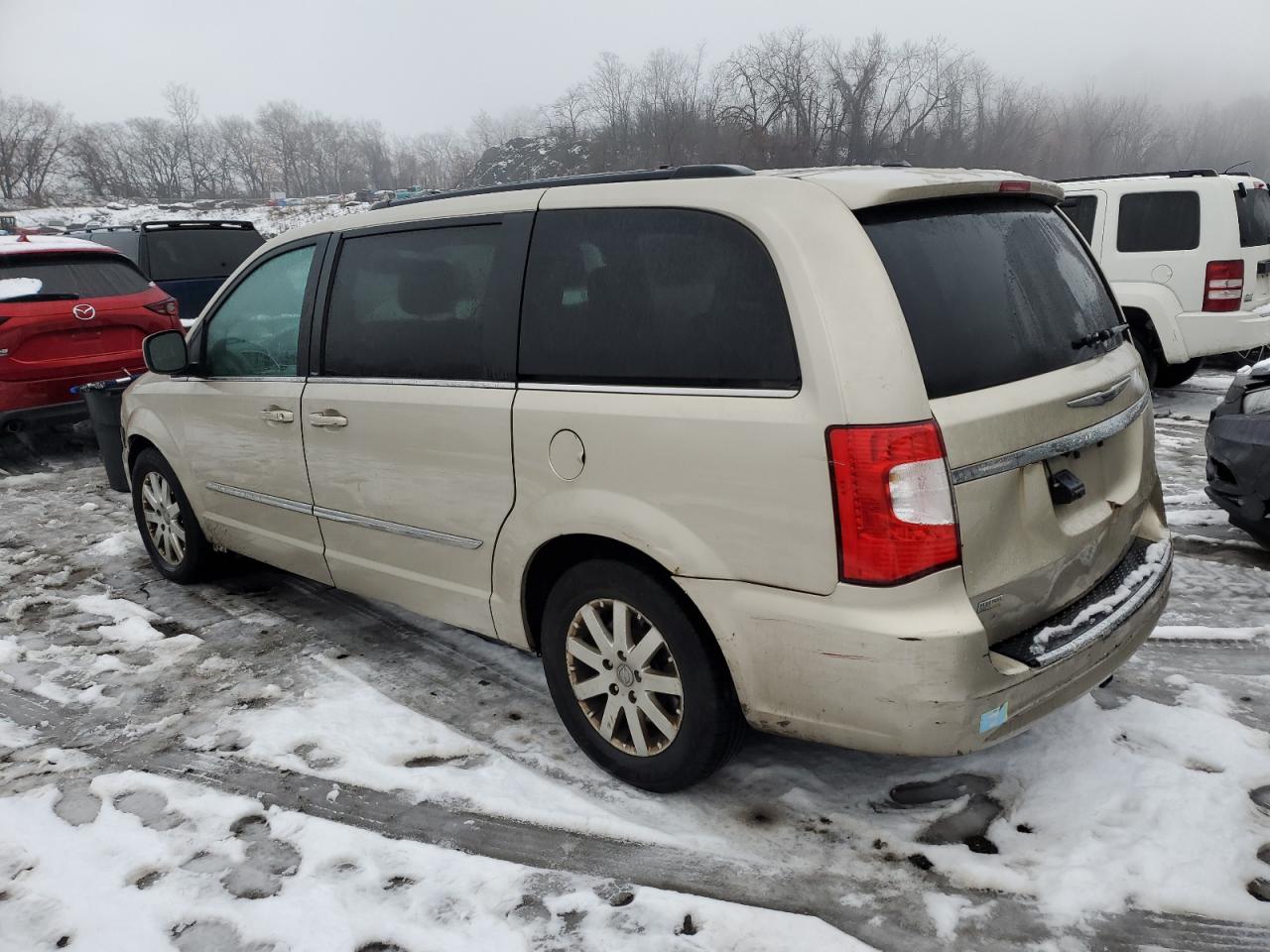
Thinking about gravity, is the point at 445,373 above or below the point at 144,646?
above

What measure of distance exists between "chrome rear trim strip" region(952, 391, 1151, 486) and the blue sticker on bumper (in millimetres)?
592

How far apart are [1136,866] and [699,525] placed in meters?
1.47

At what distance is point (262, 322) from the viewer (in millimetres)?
4082

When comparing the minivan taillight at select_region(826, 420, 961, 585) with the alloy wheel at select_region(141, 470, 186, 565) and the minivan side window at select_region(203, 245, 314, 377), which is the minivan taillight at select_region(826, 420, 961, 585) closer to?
the minivan side window at select_region(203, 245, 314, 377)

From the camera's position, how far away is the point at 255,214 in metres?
56.6

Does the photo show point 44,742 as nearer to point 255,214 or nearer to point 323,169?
point 255,214

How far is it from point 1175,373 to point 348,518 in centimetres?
827

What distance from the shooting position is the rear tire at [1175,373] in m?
8.75

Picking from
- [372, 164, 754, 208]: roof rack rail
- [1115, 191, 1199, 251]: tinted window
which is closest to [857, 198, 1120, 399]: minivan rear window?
[372, 164, 754, 208]: roof rack rail

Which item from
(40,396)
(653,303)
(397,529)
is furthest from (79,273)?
(653,303)

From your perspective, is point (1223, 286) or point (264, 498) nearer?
point (264, 498)

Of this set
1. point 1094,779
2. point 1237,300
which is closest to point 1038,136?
point 1237,300

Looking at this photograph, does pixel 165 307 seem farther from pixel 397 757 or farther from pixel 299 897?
pixel 299 897

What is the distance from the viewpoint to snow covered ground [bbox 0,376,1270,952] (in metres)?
2.35
